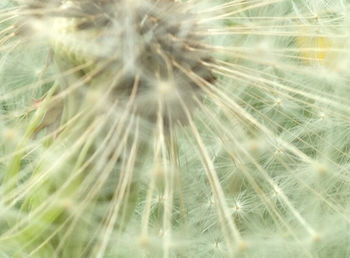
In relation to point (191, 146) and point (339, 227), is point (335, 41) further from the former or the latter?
point (191, 146)

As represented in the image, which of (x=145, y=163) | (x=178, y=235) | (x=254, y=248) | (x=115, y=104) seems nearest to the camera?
(x=115, y=104)

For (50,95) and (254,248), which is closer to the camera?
(50,95)

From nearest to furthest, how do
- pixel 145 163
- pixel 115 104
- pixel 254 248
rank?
pixel 115 104 → pixel 145 163 → pixel 254 248

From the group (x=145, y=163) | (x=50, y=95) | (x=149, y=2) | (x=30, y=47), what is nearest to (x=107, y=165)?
(x=145, y=163)

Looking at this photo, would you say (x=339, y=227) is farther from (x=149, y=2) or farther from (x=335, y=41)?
(x=149, y=2)

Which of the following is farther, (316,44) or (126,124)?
(316,44)

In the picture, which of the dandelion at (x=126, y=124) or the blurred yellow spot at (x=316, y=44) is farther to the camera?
the blurred yellow spot at (x=316, y=44)

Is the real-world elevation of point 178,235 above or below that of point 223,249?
above

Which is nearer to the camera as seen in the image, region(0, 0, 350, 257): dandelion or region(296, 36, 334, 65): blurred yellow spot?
region(0, 0, 350, 257): dandelion

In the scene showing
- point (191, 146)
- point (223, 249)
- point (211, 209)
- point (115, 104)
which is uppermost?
point (115, 104)

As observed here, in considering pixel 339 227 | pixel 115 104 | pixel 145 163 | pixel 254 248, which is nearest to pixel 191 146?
pixel 145 163
